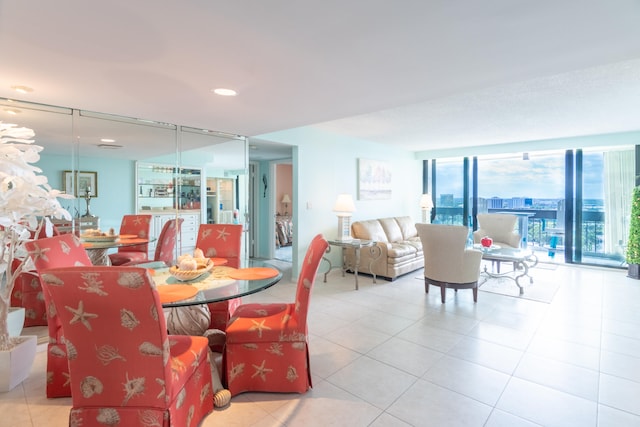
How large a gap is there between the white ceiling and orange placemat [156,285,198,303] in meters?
1.35

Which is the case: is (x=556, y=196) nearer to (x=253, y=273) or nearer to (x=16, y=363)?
(x=253, y=273)

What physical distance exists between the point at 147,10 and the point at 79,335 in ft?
4.81

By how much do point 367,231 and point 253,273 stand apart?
3.30 meters

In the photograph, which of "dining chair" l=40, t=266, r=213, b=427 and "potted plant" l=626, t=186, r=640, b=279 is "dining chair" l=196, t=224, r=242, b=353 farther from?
"potted plant" l=626, t=186, r=640, b=279

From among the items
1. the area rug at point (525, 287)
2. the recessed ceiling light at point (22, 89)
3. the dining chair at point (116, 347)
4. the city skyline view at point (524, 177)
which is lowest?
the area rug at point (525, 287)

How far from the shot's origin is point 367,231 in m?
5.51

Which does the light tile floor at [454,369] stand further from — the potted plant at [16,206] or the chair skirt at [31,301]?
the chair skirt at [31,301]

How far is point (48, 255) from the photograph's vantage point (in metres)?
2.01

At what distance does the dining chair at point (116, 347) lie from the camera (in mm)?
1347

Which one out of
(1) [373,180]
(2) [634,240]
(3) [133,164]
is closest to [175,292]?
(3) [133,164]

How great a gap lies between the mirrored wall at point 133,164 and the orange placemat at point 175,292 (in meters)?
2.03

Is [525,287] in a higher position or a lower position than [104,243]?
lower

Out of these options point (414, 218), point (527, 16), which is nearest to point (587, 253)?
point (414, 218)

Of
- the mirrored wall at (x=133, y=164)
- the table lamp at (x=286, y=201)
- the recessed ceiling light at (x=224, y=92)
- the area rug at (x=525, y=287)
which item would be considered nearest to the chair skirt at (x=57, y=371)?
the mirrored wall at (x=133, y=164)
